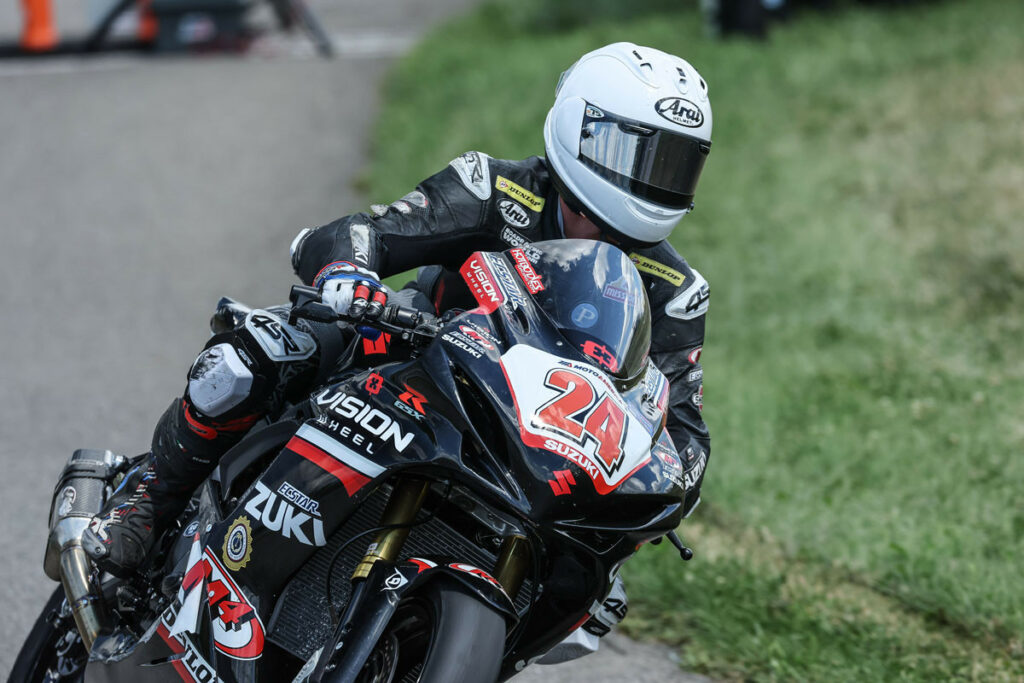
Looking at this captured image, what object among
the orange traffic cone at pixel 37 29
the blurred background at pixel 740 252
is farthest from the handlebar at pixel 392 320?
the orange traffic cone at pixel 37 29

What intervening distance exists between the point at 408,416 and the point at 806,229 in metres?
7.47

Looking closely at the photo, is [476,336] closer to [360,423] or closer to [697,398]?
[360,423]

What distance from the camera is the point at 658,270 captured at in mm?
3566

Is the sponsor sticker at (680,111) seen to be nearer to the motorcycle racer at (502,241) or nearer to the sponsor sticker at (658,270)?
the motorcycle racer at (502,241)

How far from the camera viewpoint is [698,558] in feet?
16.4

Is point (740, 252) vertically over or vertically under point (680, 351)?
under

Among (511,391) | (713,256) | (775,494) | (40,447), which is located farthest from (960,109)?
(511,391)

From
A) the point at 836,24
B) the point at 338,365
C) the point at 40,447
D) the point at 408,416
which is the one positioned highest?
the point at 408,416

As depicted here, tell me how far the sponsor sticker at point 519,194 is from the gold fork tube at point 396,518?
1.11 m

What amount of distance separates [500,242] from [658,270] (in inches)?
19.0

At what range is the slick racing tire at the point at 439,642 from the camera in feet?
8.08

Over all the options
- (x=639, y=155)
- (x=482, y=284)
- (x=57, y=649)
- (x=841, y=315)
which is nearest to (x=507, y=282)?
Answer: (x=482, y=284)

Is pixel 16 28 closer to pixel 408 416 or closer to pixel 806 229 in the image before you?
pixel 806 229

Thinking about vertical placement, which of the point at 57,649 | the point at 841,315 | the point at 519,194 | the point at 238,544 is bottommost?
the point at 841,315
